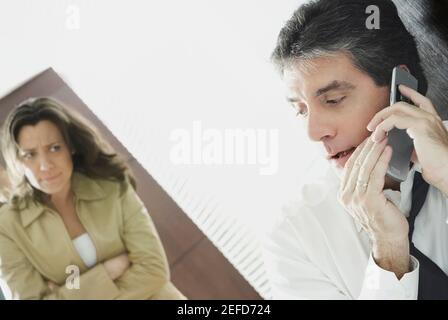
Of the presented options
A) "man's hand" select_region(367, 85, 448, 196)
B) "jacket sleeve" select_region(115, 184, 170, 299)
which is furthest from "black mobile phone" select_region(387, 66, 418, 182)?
"jacket sleeve" select_region(115, 184, 170, 299)

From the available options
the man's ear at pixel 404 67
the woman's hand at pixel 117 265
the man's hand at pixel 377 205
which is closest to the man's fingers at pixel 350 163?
the man's hand at pixel 377 205

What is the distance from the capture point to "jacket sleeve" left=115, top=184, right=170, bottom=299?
3.51 feet

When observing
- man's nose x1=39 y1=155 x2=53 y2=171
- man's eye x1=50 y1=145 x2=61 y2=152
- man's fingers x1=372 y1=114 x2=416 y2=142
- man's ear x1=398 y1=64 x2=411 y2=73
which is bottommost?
man's fingers x1=372 y1=114 x2=416 y2=142

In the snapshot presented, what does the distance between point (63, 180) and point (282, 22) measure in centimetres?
66

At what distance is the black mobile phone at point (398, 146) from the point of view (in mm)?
1034

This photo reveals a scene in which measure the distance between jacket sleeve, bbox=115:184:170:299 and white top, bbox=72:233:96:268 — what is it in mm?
74

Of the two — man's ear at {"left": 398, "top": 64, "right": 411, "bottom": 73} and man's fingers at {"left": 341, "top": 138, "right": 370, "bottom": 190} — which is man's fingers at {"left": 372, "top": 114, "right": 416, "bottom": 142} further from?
man's ear at {"left": 398, "top": 64, "right": 411, "bottom": 73}

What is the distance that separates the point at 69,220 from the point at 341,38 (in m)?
0.77

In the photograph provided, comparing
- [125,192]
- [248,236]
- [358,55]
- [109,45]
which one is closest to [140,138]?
[125,192]

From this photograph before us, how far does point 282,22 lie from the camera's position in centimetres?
117

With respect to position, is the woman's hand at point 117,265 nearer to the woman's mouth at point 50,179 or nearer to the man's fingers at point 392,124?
the woman's mouth at point 50,179
